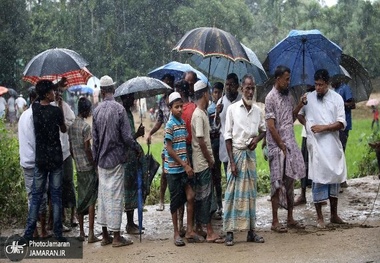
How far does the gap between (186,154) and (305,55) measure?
2033 mm

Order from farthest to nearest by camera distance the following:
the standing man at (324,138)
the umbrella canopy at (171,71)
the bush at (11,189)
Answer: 1. the umbrella canopy at (171,71)
2. the bush at (11,189)
3. the standing man at (324,138)

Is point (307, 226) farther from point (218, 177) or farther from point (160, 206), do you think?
point (160, 206)

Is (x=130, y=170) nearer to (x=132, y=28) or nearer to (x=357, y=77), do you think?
(x=357, y=77)

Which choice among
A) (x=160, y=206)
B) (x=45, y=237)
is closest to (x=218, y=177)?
(x=160, y=206)

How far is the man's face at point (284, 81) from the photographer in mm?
6297

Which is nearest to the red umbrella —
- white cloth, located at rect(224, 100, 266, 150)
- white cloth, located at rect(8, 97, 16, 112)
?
white cloth, located at rect(224, 100, 266, 150)

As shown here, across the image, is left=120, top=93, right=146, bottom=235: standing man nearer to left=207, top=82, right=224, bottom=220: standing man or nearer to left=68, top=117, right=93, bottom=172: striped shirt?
left=68, top=117, right=93, bottom=172: striped shirt

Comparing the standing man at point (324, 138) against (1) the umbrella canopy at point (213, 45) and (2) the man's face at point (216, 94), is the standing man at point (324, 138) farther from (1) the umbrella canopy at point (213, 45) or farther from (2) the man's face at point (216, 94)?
(2) the man's face at point (216, 94)

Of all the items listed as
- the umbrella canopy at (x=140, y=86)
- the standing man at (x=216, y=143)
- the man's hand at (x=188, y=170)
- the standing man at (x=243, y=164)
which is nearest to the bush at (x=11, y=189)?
the umbrella canopy at (x=140, y=86)

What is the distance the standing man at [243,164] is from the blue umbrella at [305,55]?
3.49ft

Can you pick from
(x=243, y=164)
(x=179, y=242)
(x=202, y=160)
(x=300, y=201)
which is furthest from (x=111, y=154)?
(x=300, y=201)

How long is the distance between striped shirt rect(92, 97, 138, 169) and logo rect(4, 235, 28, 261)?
117cm

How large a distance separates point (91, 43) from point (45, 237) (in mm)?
22700

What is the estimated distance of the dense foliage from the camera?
26156 mm
